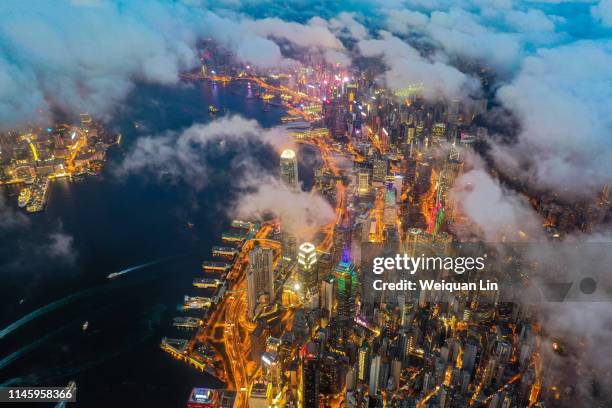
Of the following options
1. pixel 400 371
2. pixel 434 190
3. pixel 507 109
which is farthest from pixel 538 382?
pixel 434 190

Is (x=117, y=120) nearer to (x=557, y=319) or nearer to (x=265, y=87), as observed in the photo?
(x=265, y=87)

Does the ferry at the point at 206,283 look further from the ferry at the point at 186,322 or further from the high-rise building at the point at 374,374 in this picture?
the high-rise building at the point at 374,374

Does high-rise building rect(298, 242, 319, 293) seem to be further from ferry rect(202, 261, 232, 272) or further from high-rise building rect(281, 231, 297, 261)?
ferry rect(202, 261, 232, 272)

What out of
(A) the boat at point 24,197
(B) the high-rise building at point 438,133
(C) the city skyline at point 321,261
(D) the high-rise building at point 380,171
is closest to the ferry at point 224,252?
(C) the city skyline at point 321,261

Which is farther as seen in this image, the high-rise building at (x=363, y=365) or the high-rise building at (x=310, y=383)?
the high-rise building at (x=363, y=365)

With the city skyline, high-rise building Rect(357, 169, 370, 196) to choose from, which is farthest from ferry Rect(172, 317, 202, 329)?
→ high-rise building Rect(357, 169, 370, 196)

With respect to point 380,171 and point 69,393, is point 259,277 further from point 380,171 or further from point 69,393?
point 380,171
